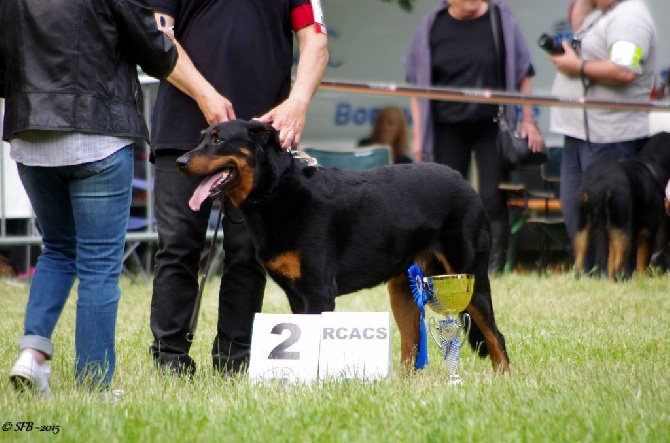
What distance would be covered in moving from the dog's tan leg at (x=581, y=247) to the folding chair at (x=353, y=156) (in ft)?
6.70

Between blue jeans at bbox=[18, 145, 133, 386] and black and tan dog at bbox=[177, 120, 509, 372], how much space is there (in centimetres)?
34

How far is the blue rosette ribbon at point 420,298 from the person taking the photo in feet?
14.9

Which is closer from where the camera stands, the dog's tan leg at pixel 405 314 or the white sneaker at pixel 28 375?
the white sneaker at pixel 28 375

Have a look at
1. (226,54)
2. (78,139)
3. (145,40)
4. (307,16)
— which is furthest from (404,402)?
(307,16)

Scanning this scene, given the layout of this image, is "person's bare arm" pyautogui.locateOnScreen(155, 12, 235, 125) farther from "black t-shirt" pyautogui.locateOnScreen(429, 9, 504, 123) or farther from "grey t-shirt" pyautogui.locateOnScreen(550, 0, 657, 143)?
"grey t-shirt" pyautogui.locateOnScreen(550, 0, 657, 143)

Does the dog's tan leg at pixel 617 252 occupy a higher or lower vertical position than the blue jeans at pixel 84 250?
lower

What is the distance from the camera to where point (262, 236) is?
14.1 feet

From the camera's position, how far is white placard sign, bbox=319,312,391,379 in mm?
4102

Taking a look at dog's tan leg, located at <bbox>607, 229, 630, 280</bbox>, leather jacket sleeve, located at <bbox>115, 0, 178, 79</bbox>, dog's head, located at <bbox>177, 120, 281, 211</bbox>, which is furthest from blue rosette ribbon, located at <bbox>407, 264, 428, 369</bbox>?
dog's tan leg, located at <bbox>607, 229, 630, 280</bbox>

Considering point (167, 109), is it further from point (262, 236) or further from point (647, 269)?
point (647, 269)

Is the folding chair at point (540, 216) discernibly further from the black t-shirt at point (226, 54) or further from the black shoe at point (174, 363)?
the black shoe at point (174, 363)

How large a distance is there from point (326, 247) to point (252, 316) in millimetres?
613

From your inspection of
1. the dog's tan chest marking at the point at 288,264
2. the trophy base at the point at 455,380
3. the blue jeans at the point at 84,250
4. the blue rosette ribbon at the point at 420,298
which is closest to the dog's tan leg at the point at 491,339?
the blue rosette ribbon at the point at 420,298

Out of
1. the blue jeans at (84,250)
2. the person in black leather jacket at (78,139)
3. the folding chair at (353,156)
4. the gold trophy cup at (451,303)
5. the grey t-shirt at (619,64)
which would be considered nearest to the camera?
the person in black leather jacket at (78,139)
